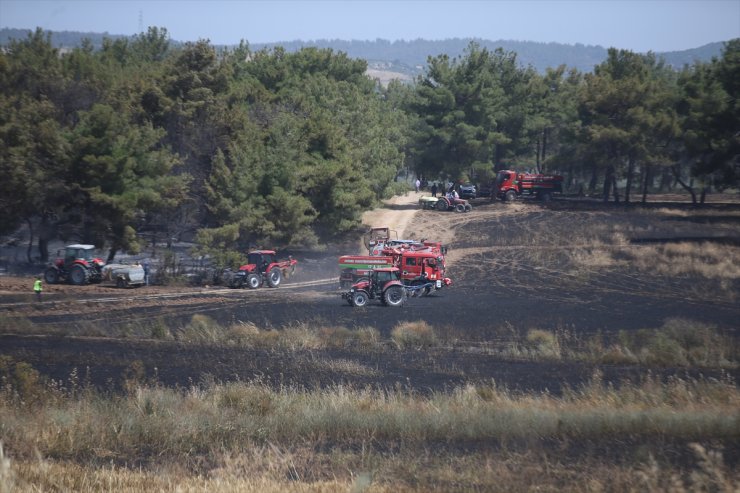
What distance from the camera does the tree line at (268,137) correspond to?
133 feet

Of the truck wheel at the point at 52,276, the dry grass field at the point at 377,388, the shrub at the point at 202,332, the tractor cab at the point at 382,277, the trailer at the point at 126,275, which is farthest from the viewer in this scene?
the truck wheel at the point at 52,276

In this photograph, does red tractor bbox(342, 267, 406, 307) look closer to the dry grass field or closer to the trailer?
the dry grass field

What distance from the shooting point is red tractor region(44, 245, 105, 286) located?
37.8 meters

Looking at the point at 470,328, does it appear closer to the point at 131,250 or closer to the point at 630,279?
the point at 630,279

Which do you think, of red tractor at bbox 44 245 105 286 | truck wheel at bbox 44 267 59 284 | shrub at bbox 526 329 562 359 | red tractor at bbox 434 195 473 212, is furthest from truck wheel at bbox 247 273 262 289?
red tractor at bbox 434 195 473 212

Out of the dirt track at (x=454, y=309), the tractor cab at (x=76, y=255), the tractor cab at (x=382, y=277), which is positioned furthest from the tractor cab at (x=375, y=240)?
the tractor cab at (x=76, y=255)

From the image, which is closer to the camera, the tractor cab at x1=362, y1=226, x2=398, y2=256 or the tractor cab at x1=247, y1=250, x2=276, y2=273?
the tractor cab at x1=247, y1=250, x2=276, y2=273

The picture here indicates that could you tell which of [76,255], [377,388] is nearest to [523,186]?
[76,255]

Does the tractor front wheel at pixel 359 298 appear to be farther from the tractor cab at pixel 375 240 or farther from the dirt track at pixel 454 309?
the tractor cab at pixel 375 240

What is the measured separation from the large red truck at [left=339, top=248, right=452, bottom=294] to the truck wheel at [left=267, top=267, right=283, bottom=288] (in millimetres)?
5423

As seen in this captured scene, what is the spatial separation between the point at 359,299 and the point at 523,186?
3776cm

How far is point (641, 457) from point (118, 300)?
26939 millimetres

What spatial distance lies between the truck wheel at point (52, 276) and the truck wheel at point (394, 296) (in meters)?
17.8

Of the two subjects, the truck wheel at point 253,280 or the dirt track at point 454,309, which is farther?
the truck wheel at point 253,280
